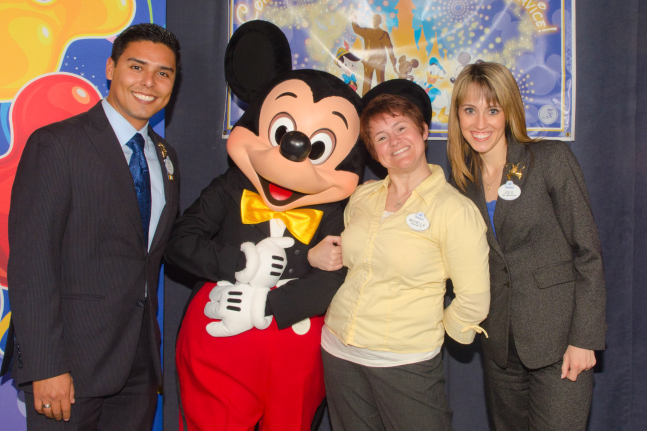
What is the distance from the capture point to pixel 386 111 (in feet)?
5.98

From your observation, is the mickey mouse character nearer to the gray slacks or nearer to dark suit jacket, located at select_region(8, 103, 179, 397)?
the gray slacks

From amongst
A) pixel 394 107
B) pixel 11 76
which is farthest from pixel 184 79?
pixel 394 107

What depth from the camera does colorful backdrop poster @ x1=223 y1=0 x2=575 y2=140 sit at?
2.39 meters

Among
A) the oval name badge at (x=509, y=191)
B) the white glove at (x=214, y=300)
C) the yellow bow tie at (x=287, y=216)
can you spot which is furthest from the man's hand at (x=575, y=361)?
the white glove at (x=214, y=300)

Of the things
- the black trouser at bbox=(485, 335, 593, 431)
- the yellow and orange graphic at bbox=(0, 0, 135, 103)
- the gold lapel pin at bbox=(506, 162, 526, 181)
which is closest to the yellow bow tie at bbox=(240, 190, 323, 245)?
the gold lapel pin at bbox=(506, 162, 526, 181)

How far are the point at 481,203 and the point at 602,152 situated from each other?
3.41ft

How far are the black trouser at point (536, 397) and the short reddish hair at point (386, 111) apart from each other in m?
0.95

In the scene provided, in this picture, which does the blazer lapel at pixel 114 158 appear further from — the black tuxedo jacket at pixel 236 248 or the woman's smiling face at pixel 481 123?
the woman's smiling face at pixel 481 123

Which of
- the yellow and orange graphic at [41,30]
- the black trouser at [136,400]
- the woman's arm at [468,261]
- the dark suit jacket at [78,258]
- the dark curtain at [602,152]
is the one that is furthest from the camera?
the dark curtain at [602,152]

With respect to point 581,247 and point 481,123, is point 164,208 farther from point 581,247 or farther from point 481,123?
point 581,247

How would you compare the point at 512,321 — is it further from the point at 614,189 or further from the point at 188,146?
the point at 188,146

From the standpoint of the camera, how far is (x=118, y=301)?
1.71 m

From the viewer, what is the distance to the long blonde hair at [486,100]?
5.91ft

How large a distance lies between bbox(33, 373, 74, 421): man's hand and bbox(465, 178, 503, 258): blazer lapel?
1607 mm
